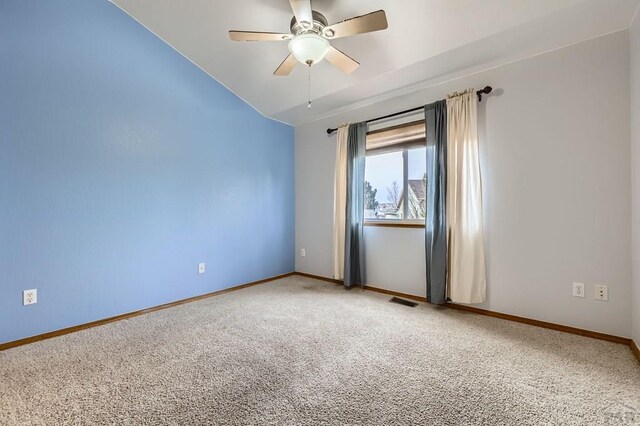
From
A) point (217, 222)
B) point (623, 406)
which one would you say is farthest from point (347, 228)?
point (623, 406)

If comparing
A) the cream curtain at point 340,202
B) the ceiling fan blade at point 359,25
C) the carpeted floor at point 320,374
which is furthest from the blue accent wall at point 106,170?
the ceiling fan blade at point 359,25

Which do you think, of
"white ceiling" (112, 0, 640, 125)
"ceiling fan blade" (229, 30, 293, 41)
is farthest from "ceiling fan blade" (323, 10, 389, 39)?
"white ceiling" (112, 0, 640, 125)

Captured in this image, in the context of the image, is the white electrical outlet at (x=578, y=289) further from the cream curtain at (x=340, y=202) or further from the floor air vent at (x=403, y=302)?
the cream curtain at (x=340, y=202)

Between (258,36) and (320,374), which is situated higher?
(258,36)

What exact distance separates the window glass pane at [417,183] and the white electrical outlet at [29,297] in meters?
3.54

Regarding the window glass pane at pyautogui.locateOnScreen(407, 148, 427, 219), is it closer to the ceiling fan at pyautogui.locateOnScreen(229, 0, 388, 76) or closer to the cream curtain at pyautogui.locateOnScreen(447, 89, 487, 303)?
the cream curtain at pyautogui.locateOnScreen(447, 89, 487, 303)

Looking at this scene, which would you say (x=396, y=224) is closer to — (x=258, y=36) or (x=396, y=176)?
(x=396, y=176)

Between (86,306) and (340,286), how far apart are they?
105 inches

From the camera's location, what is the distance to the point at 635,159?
76.3 inches

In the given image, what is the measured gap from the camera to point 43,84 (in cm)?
220

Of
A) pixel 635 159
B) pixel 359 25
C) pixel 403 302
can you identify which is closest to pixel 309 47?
pixel 359 25

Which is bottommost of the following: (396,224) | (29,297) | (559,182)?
(29,297)

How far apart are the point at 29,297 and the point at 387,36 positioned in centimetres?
A: 361

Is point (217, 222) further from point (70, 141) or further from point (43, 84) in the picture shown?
point (43, 84)
